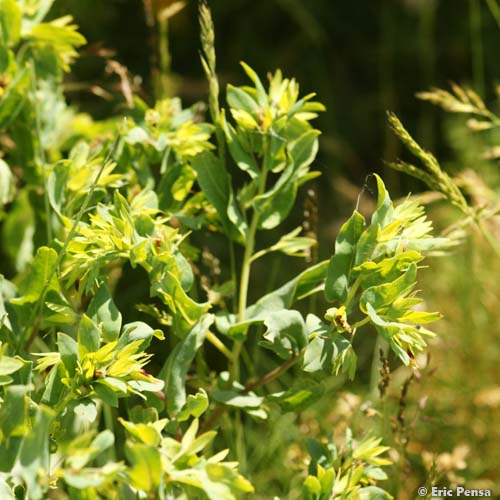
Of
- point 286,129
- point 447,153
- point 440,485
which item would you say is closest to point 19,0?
point 286,129

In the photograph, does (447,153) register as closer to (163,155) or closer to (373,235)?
(163,155)

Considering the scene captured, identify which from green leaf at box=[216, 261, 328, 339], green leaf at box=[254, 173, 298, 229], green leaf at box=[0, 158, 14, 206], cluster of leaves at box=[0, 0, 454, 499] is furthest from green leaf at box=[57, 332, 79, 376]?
green leaf at box=[0, 158, 14, 206]

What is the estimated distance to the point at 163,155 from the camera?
116cm

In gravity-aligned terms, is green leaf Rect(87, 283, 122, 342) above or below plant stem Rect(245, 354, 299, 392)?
above

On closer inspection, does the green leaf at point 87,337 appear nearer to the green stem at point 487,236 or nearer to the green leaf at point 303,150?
the green leaf at point 303,150

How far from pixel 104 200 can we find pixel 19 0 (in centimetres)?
35

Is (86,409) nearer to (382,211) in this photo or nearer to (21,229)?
(382,211)

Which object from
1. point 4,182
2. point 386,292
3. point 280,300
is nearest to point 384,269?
point 386,292

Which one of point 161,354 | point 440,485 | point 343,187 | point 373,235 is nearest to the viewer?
point 373,235

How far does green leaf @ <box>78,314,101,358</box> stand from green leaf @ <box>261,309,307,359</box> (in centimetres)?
18

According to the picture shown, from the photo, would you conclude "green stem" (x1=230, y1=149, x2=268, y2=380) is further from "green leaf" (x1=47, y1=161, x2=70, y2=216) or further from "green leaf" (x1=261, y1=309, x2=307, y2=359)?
"green leaf" (x1=47, y1=161, x2=70, y2=216)

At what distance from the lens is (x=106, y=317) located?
2.84ft

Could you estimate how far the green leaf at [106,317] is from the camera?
863mm

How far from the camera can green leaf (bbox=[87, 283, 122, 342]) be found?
863 millimetres
